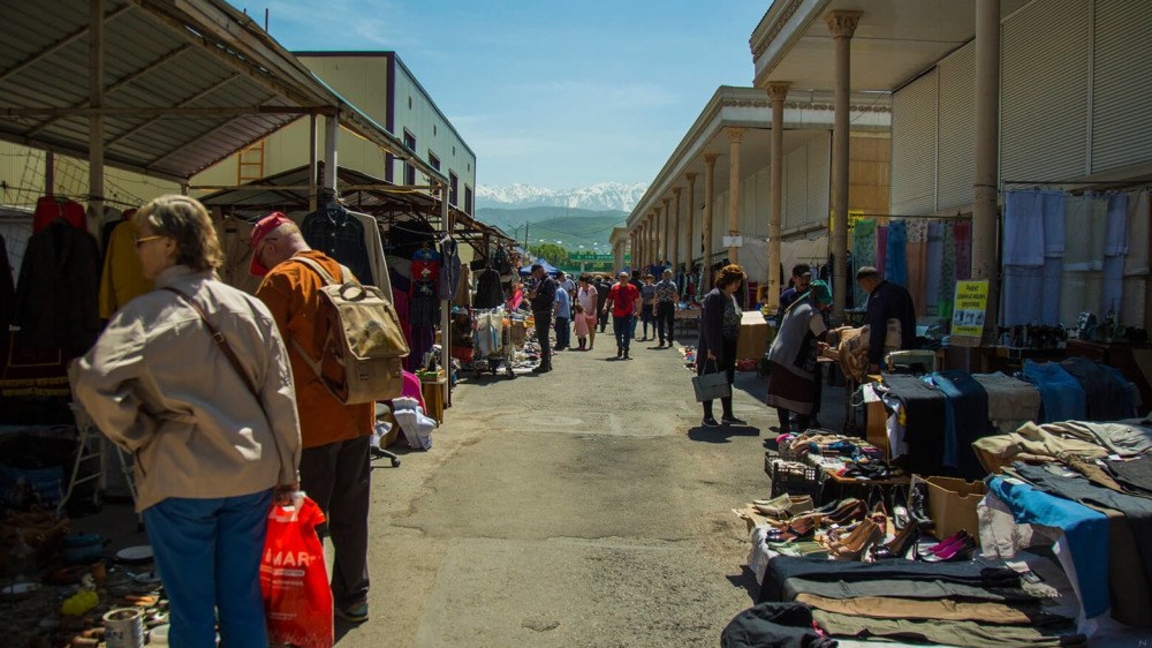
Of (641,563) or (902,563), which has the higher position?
(902,563)

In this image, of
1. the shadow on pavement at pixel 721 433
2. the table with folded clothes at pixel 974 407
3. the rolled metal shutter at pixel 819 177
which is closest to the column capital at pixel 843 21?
the shadow on pavement at pixel 721 433

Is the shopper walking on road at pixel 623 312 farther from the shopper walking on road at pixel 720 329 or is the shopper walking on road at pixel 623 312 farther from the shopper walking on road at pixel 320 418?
the shopper walking on road at pixel 320 418

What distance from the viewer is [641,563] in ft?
17.3

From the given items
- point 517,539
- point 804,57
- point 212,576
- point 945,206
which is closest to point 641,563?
point 517,539

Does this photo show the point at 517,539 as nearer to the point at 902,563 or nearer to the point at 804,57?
the point at 902,563

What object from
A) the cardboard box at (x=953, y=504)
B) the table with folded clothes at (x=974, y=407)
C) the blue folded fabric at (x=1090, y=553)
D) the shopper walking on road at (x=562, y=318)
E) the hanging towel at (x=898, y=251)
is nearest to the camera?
the blue folded fabric at (x=1090, y=553)

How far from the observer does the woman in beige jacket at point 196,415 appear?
271cm

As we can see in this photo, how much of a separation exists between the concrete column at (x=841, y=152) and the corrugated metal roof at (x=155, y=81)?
25.8ft

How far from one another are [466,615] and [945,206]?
46.4 feet

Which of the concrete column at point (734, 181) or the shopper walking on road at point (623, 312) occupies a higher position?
the concrete column at point (734, 181)

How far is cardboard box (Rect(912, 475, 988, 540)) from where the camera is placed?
475 centimetres

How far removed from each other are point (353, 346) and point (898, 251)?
11.2 meters

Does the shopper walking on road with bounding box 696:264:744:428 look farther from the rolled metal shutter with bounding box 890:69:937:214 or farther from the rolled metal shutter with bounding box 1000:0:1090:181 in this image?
the rolled metal shutter with bounding box 890:69:937:214

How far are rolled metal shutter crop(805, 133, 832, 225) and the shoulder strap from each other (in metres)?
23.9
